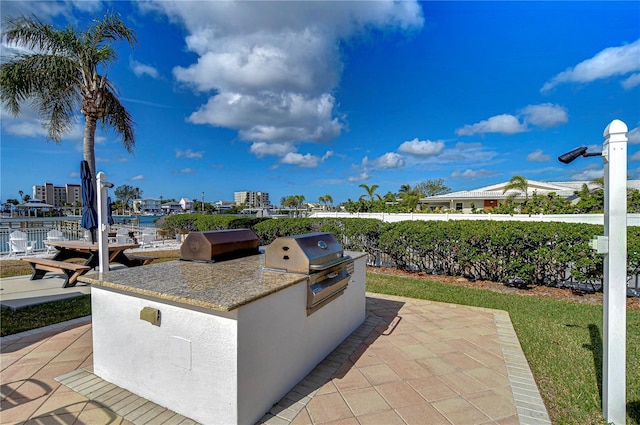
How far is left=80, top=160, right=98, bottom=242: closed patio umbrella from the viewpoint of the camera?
20.4 feet

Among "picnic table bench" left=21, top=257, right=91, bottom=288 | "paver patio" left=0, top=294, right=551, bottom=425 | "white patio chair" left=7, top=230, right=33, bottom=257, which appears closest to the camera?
"paver patio" left=0, top=294, right=551, bottom=425

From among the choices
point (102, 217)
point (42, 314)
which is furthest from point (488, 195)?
point (42, 314)

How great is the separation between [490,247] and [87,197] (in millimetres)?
9317

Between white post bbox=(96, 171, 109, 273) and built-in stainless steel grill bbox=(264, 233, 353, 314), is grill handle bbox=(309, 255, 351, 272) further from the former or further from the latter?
white post bbox=(96, 171, 109, 273)

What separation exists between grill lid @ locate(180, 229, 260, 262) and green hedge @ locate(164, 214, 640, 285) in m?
5.19

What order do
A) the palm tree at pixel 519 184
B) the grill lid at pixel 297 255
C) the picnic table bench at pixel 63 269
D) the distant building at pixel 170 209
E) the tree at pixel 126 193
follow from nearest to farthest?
the grill lid at pixel 297 255 < the picnic table bench at pixel 63 269 < the palm tree at pixel 519 184 < the distant building at pixel 170 209 < the tree at pixel 126 193

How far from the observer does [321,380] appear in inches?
110

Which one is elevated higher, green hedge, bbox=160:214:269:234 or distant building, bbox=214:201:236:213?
distant building, bbox=214:201:236:213

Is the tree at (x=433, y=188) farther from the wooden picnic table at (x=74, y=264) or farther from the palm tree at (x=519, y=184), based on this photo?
the wooden picnic table at (x=74, y=264)

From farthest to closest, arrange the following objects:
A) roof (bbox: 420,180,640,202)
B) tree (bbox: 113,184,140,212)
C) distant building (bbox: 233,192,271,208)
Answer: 1. distant building (bbox: 233,192,271,208)
2. tree (bbox: 113,184,140,212)
3. roof (bbox: 420,180,640,202)

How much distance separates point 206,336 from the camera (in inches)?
80.4

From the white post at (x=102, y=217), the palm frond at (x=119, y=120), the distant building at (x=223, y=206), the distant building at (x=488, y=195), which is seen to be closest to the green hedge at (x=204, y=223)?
the palm frond at (x=119, y=120)

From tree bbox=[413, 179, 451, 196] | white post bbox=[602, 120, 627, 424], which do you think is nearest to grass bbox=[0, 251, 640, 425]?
white post bbox=[602, 120, 627, 424]

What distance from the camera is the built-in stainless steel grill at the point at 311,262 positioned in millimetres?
2748
